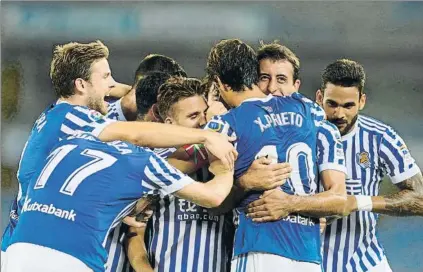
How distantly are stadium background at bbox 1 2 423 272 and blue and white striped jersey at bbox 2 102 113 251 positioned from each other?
154 cm

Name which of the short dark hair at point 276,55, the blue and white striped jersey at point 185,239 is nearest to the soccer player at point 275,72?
the short dark hair at point 276,55

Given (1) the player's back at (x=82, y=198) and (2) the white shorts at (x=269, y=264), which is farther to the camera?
(2) the white shorts at (x=269, y=264)

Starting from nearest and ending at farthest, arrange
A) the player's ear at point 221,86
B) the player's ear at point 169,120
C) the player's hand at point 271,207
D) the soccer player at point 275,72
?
the player's hand at point 271,207
the player's ear at point 221,86
the player's ear at point 169,120
the soccer player at point 275,72

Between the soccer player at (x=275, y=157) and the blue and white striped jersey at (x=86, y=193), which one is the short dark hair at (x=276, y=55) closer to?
the soccer player at (x=275, y=157)

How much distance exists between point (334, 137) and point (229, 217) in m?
0.76

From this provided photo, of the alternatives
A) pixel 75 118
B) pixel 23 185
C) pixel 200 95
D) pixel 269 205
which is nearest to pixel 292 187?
pixel 269 205

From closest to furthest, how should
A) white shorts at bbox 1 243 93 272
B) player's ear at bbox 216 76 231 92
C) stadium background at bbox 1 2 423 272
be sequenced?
white shorts at bbox 1 243 93 272
player's ear at bbox 216 76 231 92
stadium background at bbox 1 2 423 272

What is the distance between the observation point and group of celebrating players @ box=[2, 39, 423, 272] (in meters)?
3.77

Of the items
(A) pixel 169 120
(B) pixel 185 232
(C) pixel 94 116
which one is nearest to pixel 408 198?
(B) pixel 185 232

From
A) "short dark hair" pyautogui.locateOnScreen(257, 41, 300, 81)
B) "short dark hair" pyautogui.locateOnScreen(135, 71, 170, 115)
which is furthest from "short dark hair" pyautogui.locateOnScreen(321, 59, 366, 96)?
"short dark hair" pyautogui.locateOnScreen(135, 71, 170, 115)

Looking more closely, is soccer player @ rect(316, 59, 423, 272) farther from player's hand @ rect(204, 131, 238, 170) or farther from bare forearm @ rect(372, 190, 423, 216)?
player's hand @ rect(204, 131, 238, 170)

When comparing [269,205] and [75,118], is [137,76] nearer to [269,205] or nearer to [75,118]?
[75,118]

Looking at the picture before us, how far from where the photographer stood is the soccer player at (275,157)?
4109mm

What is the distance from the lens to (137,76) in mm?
5391
